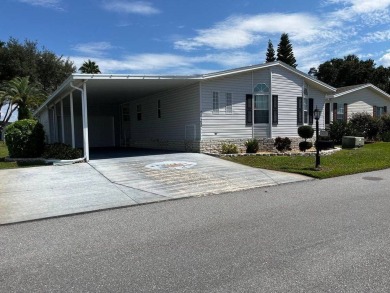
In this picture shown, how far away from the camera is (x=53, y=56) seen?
41781mm

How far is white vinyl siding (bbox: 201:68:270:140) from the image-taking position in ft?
49.6

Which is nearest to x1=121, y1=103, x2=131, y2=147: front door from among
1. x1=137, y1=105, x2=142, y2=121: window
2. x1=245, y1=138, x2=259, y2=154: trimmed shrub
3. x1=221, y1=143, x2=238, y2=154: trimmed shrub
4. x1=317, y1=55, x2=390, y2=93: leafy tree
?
x1=137, y1=105, x2=142, y2=121: window

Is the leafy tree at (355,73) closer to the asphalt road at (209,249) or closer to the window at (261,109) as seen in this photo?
the window at (261,109)

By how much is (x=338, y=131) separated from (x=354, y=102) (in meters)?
5.63

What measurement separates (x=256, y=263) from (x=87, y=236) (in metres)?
2.51

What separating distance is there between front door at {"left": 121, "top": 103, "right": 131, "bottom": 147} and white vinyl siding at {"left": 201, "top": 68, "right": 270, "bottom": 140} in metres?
8.72

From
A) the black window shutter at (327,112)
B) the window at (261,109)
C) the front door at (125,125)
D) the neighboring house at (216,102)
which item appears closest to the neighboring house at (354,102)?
the black window shutter at (327,112)

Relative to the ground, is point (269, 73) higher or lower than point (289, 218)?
higher

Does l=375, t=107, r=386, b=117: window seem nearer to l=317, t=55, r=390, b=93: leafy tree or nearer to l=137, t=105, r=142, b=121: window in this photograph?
l=137, t=105, r=142, b=121: window

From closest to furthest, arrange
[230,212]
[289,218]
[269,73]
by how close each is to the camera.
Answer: [289,218]
[230,212]
[269,73]

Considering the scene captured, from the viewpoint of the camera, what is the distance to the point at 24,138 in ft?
50.3

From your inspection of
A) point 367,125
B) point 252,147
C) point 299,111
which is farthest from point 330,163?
point 367,125

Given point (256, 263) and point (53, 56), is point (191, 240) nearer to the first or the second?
point (256, 263)

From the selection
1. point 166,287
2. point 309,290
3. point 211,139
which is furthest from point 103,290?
point 211,139
